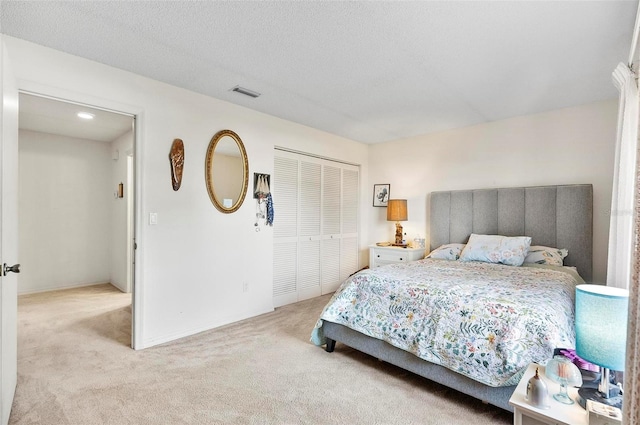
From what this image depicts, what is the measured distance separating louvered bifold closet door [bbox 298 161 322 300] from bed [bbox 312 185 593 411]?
1600 mm

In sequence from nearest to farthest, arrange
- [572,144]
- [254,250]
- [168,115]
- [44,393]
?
[44,393]
[168,115]
[572,144]
[254,250]

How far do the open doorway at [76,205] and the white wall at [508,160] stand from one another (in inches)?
150

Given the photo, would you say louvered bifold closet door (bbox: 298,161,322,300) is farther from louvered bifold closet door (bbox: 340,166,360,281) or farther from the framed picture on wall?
the framed picture on wall

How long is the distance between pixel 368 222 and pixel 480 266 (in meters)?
2.35

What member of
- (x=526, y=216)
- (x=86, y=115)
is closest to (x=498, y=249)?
(x=526, y=216)

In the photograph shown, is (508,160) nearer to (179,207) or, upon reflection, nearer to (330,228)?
(330,228)

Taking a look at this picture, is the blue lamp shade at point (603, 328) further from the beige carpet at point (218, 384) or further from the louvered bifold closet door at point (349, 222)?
the louvered bifold closet door at point (349, 222)

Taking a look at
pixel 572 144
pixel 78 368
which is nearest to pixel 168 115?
pixel 78 368

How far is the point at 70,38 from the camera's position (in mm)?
2195

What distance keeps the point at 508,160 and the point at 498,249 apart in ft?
3.90

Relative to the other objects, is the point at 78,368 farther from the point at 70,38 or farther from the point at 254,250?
the point at 70,38

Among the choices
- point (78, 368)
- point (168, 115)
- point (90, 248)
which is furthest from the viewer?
point (90, 248)

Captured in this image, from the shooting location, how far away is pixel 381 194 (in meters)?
5.05

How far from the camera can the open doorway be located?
4.53 m
